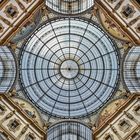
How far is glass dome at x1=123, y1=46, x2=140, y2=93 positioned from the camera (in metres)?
37.2

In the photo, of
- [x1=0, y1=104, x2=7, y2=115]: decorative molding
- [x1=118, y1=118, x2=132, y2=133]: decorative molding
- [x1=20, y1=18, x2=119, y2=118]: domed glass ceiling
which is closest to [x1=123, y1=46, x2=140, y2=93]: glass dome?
[x1=20, y1=18, x2=119, y2=118]: domed glass ceiling

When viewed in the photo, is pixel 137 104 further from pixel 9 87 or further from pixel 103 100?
pixel 9 87

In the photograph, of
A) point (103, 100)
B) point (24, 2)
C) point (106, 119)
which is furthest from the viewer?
point (103, 100)

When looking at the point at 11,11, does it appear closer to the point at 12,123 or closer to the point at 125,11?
the point at 125,11

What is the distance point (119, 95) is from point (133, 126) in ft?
11.7

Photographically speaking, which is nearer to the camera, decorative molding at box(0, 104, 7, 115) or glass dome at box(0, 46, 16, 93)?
decorative molding at box(0, 104, 7, 115)

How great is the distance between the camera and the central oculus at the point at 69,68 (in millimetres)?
40750

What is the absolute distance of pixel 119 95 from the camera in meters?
38.6

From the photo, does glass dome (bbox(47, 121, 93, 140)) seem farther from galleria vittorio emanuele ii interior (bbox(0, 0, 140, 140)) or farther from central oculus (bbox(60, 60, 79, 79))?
central oculus (bbox(60, 60, 79, 79))

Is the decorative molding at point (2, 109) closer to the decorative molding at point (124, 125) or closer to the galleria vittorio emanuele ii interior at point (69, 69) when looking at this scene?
the galleria vittorio emanuele ii interior at point (69, 69)

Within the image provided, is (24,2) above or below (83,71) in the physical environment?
above

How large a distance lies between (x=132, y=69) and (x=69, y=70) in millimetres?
7117

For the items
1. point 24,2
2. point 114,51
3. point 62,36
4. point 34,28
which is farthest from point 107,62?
point 24,2

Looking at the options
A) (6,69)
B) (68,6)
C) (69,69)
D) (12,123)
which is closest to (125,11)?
(68,6)
